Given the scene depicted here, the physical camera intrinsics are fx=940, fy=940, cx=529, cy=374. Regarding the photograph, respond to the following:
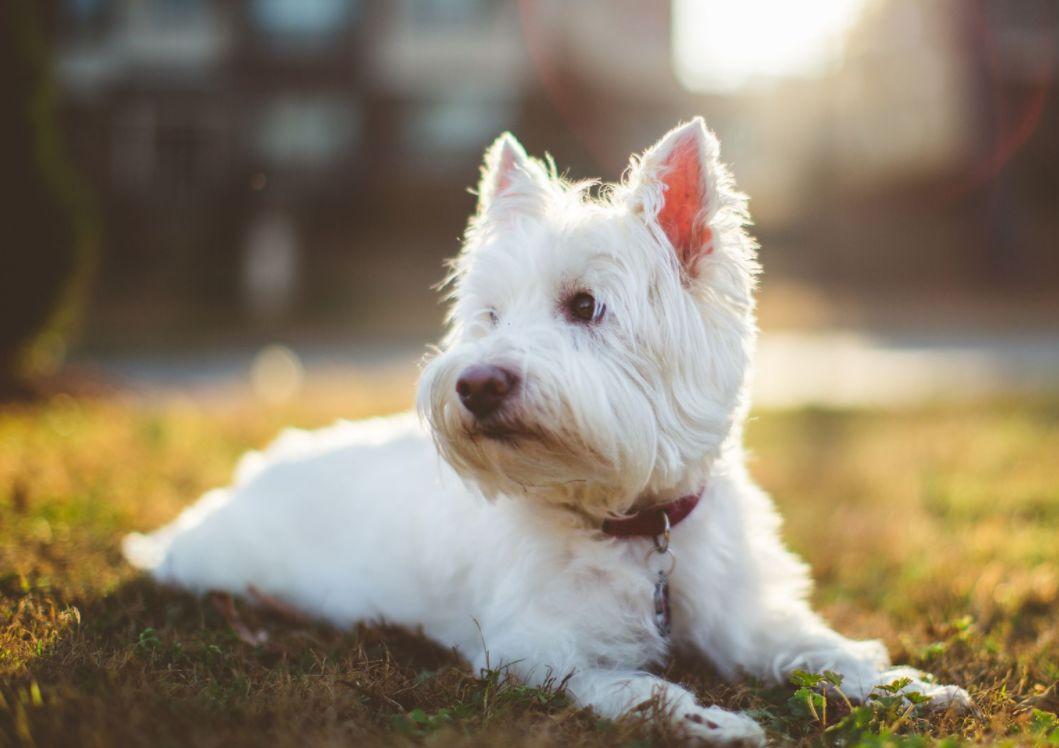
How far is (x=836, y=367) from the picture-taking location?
42.4ft

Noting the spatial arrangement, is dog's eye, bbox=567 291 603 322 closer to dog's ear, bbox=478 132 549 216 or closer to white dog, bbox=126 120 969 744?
white dog, bbox=126 120 969 744

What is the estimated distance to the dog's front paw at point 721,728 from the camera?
247 cm

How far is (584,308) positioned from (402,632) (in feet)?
4.35

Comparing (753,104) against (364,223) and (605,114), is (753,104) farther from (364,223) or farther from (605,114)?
(364,223)

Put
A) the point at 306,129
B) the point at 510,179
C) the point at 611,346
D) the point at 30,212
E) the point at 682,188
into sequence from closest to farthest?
1. the point at 611,346
2. the point at 682,188
3. the point at 510,179
4. the point at 30,212
5. the point at 306,129

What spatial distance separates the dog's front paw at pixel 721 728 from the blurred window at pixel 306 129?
23757mm

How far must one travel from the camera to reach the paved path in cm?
1046

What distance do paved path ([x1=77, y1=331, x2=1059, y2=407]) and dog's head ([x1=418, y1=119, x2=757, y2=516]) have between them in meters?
6.85

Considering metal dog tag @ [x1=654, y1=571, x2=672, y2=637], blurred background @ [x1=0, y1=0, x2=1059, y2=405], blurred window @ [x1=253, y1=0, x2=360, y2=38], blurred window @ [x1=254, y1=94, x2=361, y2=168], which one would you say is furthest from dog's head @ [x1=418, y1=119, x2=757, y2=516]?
blurred window @ [x1=253, y1=0, x2=360, y2=38]

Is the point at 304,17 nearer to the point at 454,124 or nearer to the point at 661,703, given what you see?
the point at 454,124

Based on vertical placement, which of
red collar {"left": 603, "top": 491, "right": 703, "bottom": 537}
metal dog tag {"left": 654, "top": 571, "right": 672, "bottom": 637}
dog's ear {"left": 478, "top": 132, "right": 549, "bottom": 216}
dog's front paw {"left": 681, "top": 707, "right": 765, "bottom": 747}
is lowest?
dog's front paw {"left": 681, "top": 707, "right": 765, "bottom": 747}

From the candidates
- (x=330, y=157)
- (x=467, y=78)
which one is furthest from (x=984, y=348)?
(x=330, y=157)

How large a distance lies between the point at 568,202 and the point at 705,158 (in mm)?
483

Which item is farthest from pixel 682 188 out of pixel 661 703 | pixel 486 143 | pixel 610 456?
pixel 486 143
